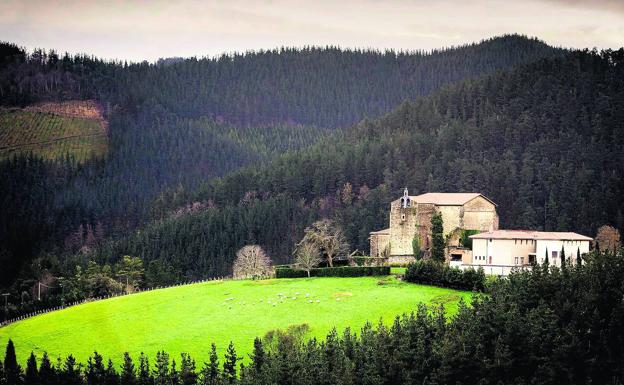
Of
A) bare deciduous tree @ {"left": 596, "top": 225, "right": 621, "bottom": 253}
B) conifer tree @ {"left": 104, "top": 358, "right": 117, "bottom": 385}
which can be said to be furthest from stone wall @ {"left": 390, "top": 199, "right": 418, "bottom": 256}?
conifer tree @ {"left": 104, "top": 358, "right": 117, "bottom": 385}

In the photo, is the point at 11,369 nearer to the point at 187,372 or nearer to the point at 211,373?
the point at 187,372

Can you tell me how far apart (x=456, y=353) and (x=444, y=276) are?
20.3 m

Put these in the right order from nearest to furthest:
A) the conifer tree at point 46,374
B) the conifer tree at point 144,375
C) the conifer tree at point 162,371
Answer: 1. the conifer tree at point 162,371
2. the conifer tree at point 144,375
3. the conifer tree at point 46,374

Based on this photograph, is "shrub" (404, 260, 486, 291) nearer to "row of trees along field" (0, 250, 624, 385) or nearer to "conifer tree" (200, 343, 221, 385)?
"row of trees along field" (0, 250, 624, 385)

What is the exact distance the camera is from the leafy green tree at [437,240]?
105062 mm

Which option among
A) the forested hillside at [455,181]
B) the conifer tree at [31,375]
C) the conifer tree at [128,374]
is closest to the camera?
the conifer tree at [128,374]

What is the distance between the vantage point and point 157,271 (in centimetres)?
13775

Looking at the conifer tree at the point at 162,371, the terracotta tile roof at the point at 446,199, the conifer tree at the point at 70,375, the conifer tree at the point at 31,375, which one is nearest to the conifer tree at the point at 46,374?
the conifer tree at the point at 31,375

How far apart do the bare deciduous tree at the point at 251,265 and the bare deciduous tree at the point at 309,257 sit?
6.21 meters

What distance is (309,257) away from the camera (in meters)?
111

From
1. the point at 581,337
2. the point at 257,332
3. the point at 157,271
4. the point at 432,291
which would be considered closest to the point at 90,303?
the point at 157,271

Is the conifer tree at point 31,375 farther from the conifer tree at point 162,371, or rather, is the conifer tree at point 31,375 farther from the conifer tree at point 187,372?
the conifer tree at point 187,372

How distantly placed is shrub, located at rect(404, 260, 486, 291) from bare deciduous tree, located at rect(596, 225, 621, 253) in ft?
103

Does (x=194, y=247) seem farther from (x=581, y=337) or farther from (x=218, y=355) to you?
(x=581, y=337)
